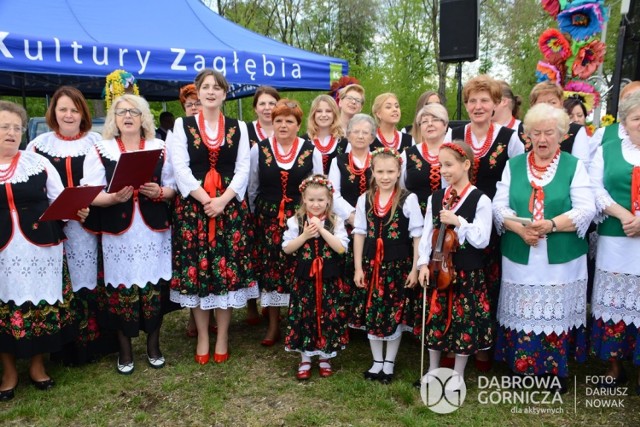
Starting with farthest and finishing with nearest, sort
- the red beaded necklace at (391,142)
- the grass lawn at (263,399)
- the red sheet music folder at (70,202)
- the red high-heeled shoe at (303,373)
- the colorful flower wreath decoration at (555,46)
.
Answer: the colorful flower wreath decoration at (555,46) < the red beaded necklace at (391,142) < the red high-heeled shoe at (303,373) < the grass lawn at (263,399) < the red sheet music folder at (70,202)

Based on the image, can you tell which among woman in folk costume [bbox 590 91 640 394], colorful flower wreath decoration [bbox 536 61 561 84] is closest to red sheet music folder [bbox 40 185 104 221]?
woman in folk costume [bbox 590 91 640 394]

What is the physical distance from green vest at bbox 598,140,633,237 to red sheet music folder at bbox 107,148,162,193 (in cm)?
278

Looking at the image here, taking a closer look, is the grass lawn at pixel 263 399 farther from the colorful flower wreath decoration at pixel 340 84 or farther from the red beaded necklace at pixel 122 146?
the colorful flower wreath decoration at pixel 340 84

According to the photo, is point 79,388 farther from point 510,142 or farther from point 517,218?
point 510,142

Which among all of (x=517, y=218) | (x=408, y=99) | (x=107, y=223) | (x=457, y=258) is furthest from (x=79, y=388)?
(x=408, y=99)

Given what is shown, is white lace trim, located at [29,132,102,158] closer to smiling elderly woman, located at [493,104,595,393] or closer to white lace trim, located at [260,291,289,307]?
white lace trim, located at [260,291,289,307]

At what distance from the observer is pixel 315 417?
3.12 metres

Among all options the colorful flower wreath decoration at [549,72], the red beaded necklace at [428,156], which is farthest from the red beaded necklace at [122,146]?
the colorful flower wreath decoration at [549,72]

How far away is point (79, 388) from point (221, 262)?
1.26m

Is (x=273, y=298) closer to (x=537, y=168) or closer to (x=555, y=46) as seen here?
(x=537, y=168)

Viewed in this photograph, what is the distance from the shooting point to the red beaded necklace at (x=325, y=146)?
4.28 metres

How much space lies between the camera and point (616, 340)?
129 inches

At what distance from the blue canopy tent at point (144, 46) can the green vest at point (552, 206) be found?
362 centimetres

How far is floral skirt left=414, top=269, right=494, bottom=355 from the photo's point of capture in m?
3.20
